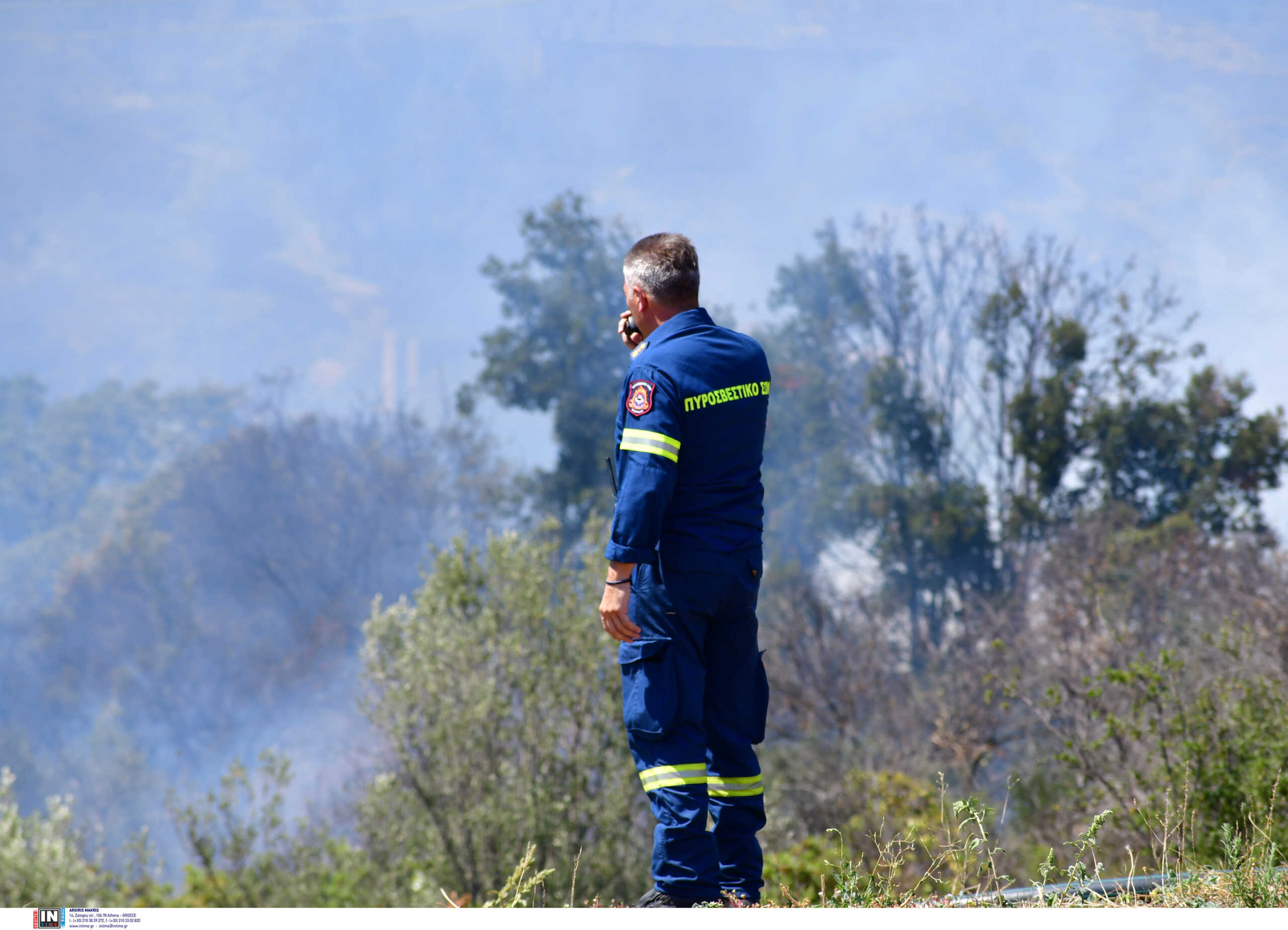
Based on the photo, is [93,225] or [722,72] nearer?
[722,72]

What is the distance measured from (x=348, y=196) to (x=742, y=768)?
52.6 m

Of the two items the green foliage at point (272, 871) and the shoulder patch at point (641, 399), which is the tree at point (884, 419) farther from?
the shoulder patch at point (641, 399)

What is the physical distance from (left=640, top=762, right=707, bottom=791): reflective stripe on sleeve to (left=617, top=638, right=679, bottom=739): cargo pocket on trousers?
90mm

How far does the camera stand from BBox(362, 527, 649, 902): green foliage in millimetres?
7445

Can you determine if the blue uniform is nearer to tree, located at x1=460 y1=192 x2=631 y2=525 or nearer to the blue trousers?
the blue trousers

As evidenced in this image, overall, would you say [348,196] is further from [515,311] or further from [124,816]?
[124,816]

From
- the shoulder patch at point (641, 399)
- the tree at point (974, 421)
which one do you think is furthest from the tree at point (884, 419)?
the shoulder patch at point (641, 399)

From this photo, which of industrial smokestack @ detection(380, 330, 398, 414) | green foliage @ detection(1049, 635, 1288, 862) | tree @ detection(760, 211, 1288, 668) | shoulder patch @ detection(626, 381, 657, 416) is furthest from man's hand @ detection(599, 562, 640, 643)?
industrial smokestack @ detection(380, 330, 398, 414)

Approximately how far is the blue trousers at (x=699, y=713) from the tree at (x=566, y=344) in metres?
21.3

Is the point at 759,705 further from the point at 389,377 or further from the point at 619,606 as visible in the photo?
the point at 389,377

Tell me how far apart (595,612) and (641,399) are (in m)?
5.31

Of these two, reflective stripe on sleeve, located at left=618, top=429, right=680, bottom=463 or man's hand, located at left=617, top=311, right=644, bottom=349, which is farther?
man's hand, located at left=617, top=311, right=644, bottom=349
